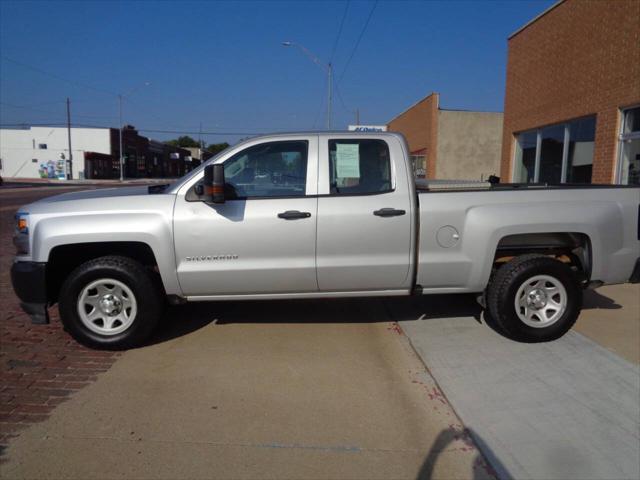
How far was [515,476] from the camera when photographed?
2.99 m

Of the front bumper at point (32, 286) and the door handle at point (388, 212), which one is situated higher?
the door handle at point (388, 212)

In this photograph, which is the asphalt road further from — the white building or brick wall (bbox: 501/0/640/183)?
the white building

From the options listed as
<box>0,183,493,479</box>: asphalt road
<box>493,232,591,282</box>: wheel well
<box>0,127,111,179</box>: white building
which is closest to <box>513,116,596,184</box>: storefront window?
<box>493,232,591,282</box>: wheel well

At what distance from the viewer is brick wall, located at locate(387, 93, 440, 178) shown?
949 inches

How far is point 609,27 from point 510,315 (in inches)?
327

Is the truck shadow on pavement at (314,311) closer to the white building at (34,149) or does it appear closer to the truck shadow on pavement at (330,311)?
the truck shadow on pavement at (330,311)

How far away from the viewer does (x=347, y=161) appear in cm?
493

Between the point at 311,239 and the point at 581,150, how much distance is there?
951cm

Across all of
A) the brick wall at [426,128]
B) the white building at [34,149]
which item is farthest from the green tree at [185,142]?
the brick wall at [426,128]

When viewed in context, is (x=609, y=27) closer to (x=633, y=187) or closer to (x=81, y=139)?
(x=633, y=187)

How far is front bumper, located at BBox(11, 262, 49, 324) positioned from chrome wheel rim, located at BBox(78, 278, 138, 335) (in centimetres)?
32

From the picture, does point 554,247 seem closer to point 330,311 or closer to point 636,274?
point 636,274

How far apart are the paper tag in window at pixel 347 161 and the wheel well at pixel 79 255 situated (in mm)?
1894

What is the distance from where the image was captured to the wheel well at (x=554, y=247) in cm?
505
